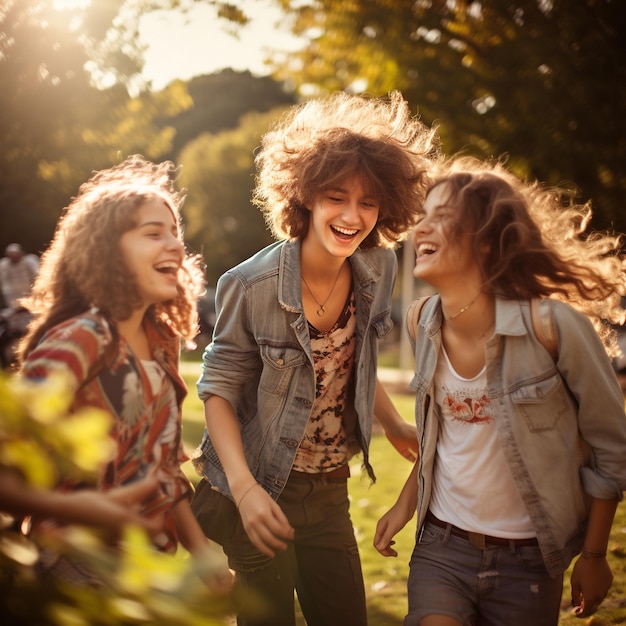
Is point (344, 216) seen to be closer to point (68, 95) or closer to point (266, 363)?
point (266, 363)

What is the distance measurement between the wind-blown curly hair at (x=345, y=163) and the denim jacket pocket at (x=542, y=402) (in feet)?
2.99

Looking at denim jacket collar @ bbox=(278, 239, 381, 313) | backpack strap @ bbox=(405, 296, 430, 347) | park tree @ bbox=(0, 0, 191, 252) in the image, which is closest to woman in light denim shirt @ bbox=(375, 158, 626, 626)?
backpack strap @ bbox=(405, 296, 430, 347)

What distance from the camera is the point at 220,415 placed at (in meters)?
2.75

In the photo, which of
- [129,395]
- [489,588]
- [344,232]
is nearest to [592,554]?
[489,588]

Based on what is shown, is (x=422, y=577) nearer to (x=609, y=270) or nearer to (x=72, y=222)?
(x=609, y=270)

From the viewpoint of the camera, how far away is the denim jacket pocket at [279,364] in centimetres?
288

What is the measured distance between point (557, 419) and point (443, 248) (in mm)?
675

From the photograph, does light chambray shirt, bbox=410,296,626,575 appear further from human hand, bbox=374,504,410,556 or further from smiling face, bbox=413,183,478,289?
human hand, bbox=374,504,410,556

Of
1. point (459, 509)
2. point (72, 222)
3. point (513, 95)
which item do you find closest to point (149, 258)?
point (72, 222)

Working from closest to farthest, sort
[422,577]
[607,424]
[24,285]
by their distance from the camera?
[607,424] < [422,577] < [24,285]

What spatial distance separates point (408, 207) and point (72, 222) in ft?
4.60

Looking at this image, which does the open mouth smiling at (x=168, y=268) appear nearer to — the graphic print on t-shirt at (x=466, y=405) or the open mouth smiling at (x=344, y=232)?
the open mouth smiling at (x=344, y=232)

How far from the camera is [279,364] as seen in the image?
2.88 meters

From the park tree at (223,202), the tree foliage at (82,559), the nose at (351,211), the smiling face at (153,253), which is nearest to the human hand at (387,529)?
the nose at (351,211)
